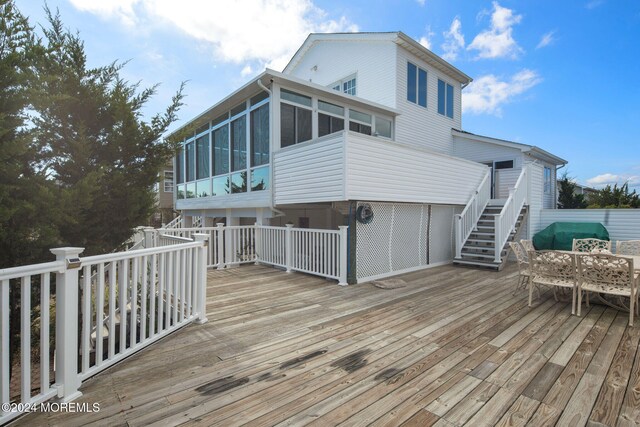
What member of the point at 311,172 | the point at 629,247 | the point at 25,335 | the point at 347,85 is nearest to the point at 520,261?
the point at 629,247

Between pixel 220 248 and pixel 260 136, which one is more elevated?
pixel 260 136

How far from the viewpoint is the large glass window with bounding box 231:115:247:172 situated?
850 cm

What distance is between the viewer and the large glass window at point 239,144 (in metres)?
8.50

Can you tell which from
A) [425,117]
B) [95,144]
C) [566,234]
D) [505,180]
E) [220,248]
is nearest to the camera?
[95,144]

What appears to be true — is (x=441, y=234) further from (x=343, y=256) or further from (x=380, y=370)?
(x=380, y=370)

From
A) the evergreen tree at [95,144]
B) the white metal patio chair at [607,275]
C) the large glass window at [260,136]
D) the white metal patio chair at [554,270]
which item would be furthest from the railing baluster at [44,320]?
the large glass window at [260,136]

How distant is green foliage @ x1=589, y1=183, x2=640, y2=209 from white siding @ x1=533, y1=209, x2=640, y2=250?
564 cm

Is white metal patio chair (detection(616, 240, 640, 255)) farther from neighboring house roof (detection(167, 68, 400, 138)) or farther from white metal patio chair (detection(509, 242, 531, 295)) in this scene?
neighboring house roof (detection(167, 68, 400, 138))

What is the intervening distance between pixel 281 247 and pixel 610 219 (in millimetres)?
9776

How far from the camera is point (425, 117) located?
11.1 metres

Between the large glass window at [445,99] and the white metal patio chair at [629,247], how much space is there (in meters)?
7.73

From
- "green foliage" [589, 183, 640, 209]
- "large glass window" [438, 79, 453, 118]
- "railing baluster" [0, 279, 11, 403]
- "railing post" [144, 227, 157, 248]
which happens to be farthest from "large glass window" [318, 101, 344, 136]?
Answer: "green foliage" [589, 183, 640, 209]

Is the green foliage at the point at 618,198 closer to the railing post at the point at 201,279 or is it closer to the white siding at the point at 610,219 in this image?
the white siding at the point at 610,219

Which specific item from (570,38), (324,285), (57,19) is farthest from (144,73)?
(570,38)
